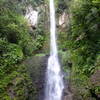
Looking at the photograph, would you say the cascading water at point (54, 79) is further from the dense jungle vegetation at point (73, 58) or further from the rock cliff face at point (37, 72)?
the dense jungle vegetation at point (73, 58)

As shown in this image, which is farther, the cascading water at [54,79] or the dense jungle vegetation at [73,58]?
the cascading water at [54,79]

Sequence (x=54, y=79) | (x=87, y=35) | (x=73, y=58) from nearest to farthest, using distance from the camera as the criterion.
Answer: (x=87, y=35)
(x=73, y=58)
(x=54, y=79)

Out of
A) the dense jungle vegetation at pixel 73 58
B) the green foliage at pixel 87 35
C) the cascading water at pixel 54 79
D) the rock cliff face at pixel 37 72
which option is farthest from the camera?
the cascading water at pixel 54 79

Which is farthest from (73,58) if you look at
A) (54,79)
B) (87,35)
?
(54,79)

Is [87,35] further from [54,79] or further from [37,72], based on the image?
[37,72]

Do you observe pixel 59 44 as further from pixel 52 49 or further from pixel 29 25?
pixel 29 25

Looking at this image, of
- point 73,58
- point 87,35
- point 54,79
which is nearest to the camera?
point 87,35

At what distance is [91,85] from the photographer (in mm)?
7629

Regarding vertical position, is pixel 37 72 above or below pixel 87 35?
below

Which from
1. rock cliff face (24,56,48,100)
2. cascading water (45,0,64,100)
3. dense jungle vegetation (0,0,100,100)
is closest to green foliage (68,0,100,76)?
dense jungle vegetation (0,0,100,100)

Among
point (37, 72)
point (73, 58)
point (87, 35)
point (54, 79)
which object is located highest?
point (87, 35)

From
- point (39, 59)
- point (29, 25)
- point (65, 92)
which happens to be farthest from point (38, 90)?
point (29, 25)

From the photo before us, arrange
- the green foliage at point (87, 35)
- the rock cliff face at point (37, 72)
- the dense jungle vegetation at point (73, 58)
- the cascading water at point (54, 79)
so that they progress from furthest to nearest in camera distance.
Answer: the cascading water at point (54, 79), the rock cliff face at point (37, 72), the green foliage at point (87, 35), the dense jungle vegetation at point (73, 58)

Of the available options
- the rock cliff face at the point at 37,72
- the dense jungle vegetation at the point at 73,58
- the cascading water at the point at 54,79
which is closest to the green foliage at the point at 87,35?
the dense jungle vegetation at the point at 73,58
